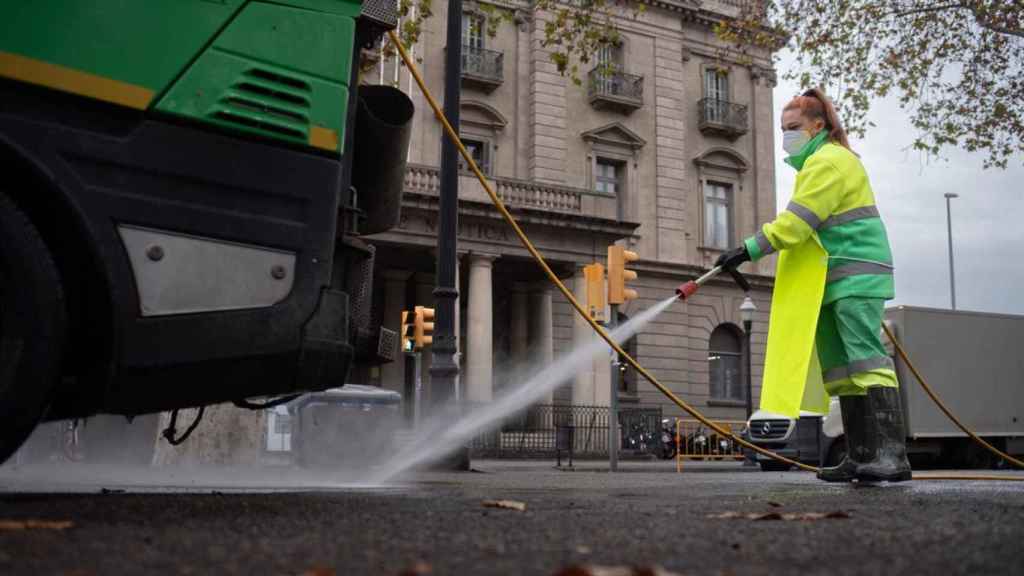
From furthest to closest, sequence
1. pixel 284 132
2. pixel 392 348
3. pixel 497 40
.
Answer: pixel 497 40 → pixel 392 348 → pixel 284 132

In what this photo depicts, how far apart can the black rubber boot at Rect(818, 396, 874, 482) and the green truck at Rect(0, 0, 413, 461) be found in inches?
124

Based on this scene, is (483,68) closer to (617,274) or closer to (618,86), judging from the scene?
(618,86)

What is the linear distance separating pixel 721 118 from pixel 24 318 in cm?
3195

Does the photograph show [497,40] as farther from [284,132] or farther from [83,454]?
[284,132]

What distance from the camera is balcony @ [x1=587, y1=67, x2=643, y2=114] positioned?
31.2m

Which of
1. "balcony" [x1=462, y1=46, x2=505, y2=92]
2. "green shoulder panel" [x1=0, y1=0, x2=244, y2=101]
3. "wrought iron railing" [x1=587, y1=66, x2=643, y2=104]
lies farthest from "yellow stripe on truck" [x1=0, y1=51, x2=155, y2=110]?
"wrought iron railing" [x1=587, y1=66, x2=643, y2=104]

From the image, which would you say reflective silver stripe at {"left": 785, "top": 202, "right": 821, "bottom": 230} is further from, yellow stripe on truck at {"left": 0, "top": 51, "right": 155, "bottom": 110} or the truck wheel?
the truck wheel

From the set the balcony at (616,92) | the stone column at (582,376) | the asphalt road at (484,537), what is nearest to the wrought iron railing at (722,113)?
the balcony at (616,92)

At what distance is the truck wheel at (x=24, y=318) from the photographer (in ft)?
11.0

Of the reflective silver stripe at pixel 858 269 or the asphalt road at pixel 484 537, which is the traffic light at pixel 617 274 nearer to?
the reflective silver stripe at pixel 858 269

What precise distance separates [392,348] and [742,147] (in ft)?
102

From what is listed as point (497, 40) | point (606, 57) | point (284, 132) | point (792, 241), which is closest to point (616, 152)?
point (606, 57)

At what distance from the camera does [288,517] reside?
336 centimetres

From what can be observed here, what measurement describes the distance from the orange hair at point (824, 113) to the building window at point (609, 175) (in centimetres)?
2514
